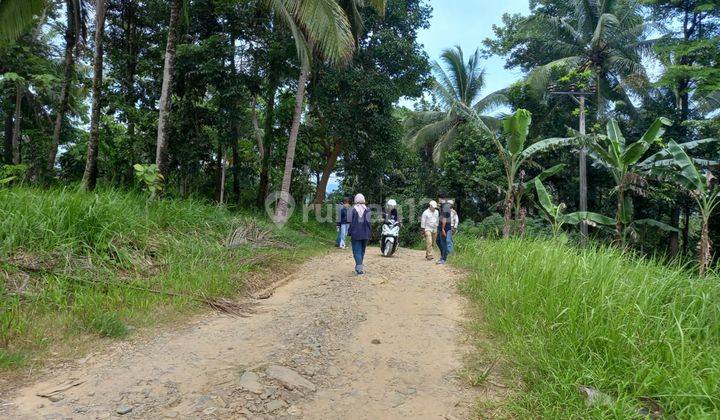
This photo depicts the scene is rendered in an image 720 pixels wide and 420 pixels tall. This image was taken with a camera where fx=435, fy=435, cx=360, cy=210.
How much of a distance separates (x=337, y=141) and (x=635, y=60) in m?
13.3

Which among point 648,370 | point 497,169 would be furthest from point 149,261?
point 497,169

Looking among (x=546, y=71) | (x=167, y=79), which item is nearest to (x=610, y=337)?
(x=167, y=79)

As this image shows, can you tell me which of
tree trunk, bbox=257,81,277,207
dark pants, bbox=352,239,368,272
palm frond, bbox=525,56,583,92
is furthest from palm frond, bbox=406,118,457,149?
dark pants, bbox=352,239,368,272

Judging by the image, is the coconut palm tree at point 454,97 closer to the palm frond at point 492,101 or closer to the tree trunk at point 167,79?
the palm frond at point 492,101

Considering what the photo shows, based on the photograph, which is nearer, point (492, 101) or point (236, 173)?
point (236, 173)

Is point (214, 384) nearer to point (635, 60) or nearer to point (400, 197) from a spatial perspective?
point (400, 197)

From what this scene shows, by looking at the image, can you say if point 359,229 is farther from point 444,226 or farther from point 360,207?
point 444,226

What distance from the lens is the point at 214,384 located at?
3447 millimetres

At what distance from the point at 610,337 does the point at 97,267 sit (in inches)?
223

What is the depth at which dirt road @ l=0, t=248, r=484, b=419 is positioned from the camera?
3127 millimetres

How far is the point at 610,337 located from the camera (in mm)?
3400

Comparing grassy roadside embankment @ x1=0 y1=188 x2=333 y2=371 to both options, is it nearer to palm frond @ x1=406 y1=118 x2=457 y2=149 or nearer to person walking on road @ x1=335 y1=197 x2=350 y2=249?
person walking on road @ x1=335 y1=197 x2=350 y2=249

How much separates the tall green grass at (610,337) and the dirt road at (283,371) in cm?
60

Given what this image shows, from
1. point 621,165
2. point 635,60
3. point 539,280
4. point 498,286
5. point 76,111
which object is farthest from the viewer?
point 635,60
